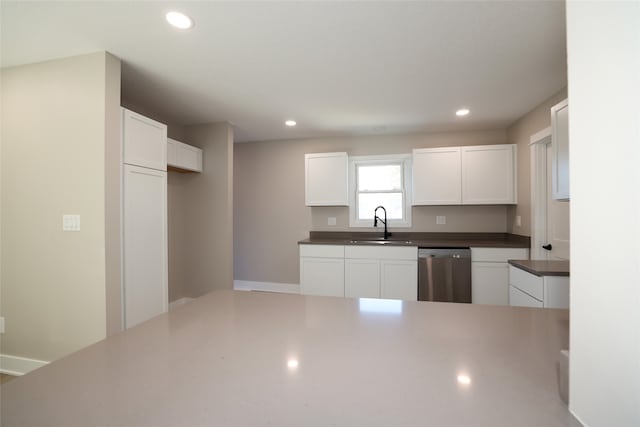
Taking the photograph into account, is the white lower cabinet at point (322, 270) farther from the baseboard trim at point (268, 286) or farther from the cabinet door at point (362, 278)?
the baseboard trim at point (268, 286)

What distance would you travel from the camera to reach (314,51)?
210cm

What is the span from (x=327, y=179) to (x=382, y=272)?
149 centimetres

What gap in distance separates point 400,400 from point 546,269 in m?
2.04

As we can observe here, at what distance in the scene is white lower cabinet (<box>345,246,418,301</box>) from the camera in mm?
3473

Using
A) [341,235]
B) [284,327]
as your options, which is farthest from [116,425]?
[341,235]

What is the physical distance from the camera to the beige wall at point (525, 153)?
307 centimetres

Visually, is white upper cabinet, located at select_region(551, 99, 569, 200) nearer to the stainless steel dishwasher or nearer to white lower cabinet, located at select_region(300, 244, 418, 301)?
the stainless steel dishwasher

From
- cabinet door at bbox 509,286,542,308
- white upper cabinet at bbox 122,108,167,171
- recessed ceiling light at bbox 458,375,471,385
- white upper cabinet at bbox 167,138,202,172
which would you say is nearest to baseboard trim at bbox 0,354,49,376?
white upper cabinet at bbox 122,108,167,171

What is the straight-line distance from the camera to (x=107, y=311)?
83.3 inches

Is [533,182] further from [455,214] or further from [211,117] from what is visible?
[211,117]

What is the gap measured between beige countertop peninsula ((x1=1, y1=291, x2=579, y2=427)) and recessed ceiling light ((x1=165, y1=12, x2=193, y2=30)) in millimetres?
1719

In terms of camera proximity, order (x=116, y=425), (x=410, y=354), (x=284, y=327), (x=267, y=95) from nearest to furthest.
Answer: (x=116, y=425)
(x=410, y=354)
(x=284, y=327)
(x=267, y=95)

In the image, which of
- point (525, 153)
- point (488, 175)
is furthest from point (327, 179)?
point (525, 153)

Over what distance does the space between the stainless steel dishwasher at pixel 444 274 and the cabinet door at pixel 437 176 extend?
752 mm
